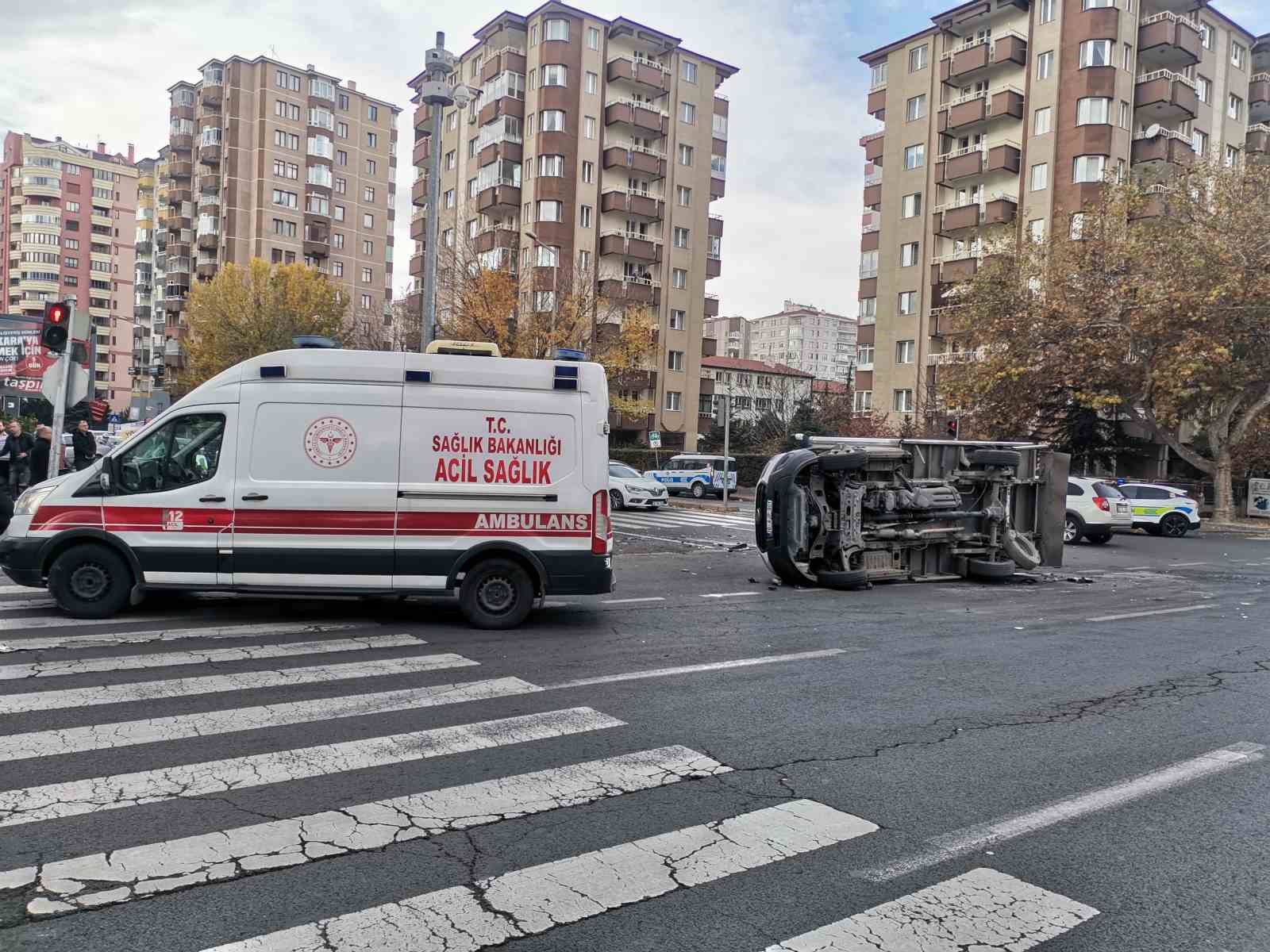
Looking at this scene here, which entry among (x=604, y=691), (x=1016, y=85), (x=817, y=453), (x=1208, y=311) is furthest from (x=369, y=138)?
(x=604, y=691)

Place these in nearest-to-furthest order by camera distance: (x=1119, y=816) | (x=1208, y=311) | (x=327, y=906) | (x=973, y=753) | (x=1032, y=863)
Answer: (x=327, y=906) < (x=1032, y=863) < (x=1119, y=816) < (x=973, y=753) < (x=1208, y=311)

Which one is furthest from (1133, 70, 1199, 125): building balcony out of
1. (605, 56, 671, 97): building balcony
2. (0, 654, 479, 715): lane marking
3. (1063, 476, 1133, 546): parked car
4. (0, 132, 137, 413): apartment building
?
(0, 132, 137, 413): apartment building

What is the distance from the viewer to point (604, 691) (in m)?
6.95

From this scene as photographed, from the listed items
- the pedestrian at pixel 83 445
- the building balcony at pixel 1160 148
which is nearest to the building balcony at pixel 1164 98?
the building balcony at pixel 1160 148

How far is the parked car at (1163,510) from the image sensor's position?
28.2m

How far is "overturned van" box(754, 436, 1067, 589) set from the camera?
13.5 meters

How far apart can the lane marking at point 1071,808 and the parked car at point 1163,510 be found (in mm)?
24460

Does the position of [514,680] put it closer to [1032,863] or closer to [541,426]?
[541,426]

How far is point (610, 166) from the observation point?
187 ft

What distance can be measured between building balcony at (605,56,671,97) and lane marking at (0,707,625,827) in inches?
2186

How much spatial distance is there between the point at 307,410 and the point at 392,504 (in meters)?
1.11

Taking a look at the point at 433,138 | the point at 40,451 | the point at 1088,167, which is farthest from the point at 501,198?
the point at 40,451

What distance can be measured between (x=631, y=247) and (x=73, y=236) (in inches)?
3690

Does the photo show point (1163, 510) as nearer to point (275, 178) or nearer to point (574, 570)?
point (574, 570)
